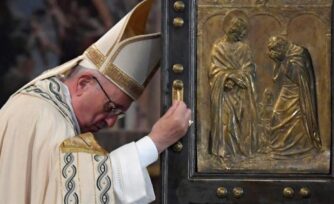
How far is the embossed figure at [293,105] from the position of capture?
177 inches

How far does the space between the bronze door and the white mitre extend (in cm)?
13

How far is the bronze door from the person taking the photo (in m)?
4.49

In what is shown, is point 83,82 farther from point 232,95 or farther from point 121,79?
point 232,95

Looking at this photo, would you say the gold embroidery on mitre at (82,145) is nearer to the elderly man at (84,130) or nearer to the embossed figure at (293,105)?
the elderly man at (84,130)

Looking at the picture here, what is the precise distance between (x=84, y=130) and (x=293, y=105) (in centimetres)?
80

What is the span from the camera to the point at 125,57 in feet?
14.9

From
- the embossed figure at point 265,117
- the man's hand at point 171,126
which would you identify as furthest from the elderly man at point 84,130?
the embossed figure at point 265,117

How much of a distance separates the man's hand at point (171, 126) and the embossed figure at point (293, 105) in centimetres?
35

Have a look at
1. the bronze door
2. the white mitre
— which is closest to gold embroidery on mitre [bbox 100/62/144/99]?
the white mitre

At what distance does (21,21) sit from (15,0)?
0.19 m

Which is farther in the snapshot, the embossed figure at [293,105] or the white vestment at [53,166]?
the embossed figure at [293,105]

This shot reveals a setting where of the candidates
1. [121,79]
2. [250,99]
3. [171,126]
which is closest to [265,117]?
[250,99]

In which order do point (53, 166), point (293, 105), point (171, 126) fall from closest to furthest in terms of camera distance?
point (53, 166) → point (171, 126) → point (293, 105)

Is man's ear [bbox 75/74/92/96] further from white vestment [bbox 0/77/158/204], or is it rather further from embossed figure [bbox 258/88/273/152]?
embossed figure [bbox 258/88/273/152]
